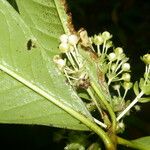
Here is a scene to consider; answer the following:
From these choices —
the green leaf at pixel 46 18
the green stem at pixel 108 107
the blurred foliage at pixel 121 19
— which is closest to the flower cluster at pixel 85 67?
the green stem at pixel 108 107

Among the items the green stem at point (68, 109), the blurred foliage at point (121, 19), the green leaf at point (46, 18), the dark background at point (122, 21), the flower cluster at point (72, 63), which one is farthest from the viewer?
the blurred foliage at point (121, 19)

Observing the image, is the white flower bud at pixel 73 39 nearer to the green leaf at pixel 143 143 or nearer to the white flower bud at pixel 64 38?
the white flower bud at pixel 64 38

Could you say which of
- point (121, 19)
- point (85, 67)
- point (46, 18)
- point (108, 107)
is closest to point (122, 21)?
Answer: point (121, 19)

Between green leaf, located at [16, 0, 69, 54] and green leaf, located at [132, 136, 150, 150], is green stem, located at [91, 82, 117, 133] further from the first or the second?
green leaf, located at [16, 0, 69, 54]

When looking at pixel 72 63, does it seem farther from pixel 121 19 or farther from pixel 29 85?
pixel 121 19

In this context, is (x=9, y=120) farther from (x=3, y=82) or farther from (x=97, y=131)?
(x=97, y=131)

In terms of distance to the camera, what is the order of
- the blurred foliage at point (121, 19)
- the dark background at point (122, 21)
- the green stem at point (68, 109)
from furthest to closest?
1. the blurred foliage at point (121, 19)
2. the dark background at point (122, 21)
3. the green stem at point (68, 109)

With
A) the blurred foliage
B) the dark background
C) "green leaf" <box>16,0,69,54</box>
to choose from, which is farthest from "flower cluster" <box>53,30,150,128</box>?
the blurred foliage
